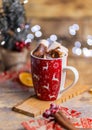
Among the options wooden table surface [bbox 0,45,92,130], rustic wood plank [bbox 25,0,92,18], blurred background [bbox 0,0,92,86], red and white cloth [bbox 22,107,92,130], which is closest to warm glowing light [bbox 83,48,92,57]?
blurred background [bbox 0,0,92,86]

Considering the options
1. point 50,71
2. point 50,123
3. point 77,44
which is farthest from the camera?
point 77,44

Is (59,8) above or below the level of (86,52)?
above

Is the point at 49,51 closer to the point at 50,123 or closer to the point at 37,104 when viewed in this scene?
the point at 37,104

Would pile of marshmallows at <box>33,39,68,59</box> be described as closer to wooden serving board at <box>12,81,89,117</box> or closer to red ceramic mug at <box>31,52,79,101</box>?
red ceramic mug at <box>31,52,79,101</box>

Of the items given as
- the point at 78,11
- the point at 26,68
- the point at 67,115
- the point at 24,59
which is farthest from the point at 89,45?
the point at 67,115

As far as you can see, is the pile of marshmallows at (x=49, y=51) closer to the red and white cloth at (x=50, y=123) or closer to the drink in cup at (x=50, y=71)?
the drink in cup at (x=50, y=71)

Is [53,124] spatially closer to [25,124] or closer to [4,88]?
[25,124]

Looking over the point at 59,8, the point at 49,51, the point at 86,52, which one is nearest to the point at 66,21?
the point at 59,8
